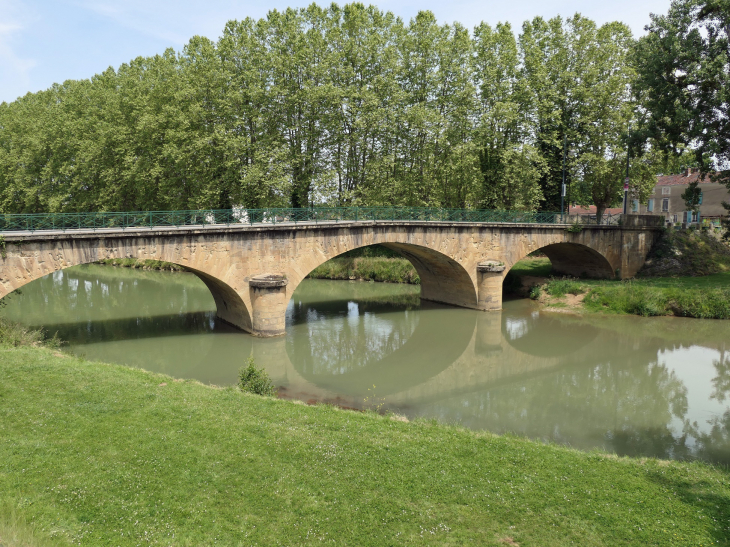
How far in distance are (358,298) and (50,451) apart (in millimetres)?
23808

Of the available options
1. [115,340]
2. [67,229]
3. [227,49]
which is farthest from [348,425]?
[227,49]

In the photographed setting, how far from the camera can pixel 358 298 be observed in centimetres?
3139

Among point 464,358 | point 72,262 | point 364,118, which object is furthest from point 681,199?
point 72,262

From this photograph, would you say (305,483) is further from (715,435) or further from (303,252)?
(303,252)

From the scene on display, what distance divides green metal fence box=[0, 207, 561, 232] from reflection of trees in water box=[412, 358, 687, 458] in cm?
1088

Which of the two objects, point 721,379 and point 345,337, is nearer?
point 721,379

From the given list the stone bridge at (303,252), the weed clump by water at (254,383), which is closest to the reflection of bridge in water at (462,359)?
the weed clump by water at (254,383)

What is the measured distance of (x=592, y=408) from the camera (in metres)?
14.1

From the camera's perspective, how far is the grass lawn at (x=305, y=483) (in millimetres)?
6414

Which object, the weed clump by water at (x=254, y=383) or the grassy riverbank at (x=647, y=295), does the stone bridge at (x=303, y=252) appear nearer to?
the grassy riverbank at (x=647, y=295)

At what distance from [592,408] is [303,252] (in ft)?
41.3

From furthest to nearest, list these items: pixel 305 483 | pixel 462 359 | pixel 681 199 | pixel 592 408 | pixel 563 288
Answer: pixel 681 199 → pixel 563 288 → pixel 462 359 → pixel 592 408 → pixel 305 483

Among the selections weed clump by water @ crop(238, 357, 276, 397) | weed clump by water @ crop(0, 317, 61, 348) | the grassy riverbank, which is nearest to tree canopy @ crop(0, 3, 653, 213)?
the grassy riverbank

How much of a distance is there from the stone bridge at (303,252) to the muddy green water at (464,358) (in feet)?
5.23
